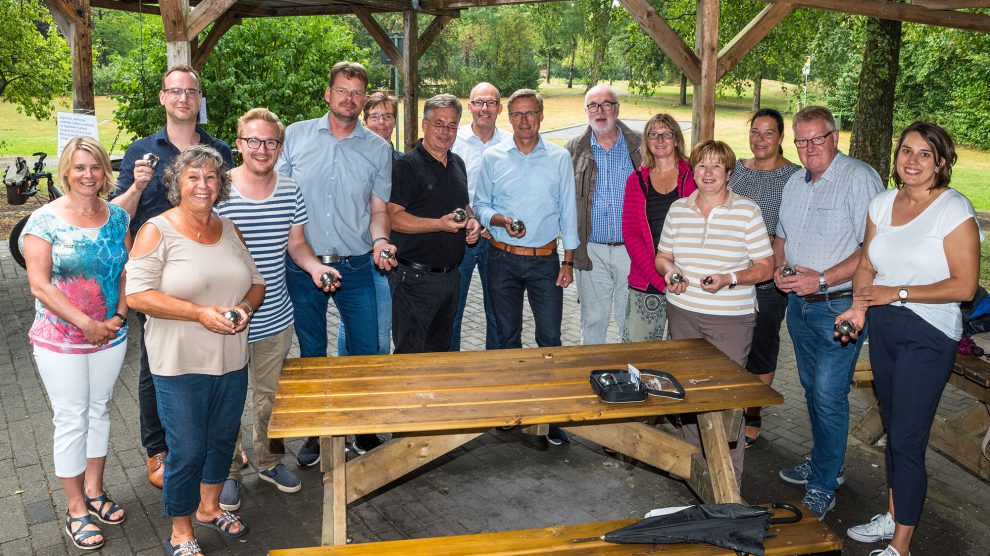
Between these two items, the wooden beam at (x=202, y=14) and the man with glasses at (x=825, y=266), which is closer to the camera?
the man with glasses at (x=825, y=266)

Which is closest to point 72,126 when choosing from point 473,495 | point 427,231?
point 427,231

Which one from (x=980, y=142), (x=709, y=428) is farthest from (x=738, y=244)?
(x=980, y=142)

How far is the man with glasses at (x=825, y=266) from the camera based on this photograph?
409 cm

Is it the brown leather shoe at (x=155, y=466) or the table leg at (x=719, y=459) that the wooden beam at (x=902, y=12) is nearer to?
the table leg at (x=719, y=459)

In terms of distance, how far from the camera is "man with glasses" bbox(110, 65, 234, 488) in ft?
13.3

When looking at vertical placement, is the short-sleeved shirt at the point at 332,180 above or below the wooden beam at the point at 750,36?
below

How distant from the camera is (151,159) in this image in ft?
13.2

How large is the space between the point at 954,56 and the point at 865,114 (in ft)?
56.5

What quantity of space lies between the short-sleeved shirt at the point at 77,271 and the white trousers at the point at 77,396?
54 mm

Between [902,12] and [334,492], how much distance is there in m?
6.96

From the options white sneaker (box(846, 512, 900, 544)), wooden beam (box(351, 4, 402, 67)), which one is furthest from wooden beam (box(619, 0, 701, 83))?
wooden beam (box(351, 4, 402, 67))

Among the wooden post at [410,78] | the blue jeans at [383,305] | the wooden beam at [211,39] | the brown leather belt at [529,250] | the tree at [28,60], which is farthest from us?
the tree at [28,60]

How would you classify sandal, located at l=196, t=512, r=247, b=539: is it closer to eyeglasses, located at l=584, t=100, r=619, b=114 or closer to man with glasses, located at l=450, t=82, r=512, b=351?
man with glasses, located at l=450, t=82, r=512, b=351

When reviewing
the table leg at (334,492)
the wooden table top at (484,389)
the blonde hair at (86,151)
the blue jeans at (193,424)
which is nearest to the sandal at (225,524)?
the blue jeans at (193,424)
